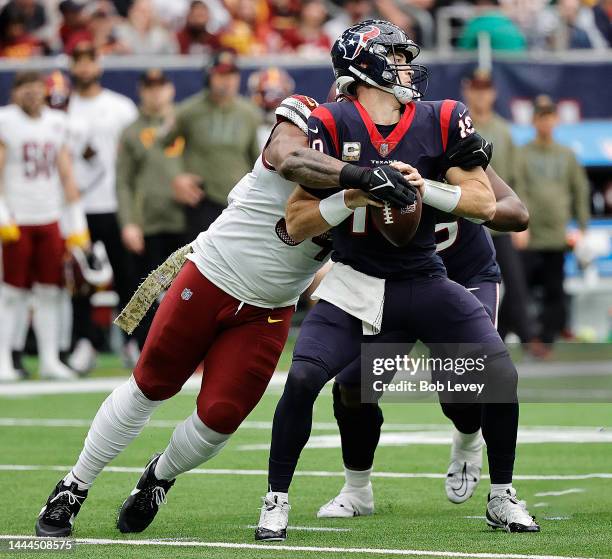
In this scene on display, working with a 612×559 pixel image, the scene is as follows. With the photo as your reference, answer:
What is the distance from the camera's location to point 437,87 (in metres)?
15.4

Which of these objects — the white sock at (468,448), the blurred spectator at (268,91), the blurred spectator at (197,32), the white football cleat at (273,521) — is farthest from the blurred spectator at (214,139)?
the white football cleat at (273,521)

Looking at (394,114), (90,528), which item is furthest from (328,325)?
(90,528)

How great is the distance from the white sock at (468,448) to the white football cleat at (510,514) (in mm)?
1000

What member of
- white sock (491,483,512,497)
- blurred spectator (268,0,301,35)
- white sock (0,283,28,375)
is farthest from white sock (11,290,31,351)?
white sock (491,483,512,497)

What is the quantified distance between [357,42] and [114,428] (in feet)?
5.52

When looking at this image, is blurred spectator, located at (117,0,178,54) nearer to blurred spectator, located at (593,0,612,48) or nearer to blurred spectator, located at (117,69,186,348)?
blurred spectator, located at (117,69,186,348)

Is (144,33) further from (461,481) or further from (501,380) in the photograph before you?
(501,380)

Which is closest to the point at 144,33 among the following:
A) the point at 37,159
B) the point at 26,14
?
the point at 26,14

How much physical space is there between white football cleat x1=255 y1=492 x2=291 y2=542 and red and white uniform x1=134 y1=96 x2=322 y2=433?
356mm

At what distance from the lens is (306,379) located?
5527 millimetres

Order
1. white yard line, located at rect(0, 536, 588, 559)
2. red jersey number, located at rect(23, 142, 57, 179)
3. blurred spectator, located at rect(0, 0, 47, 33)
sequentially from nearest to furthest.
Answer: white yard line, located at rect(0, 536, 588, 559)
red jersey number, located at rect(23, 142, 57, 179)
blurred spectator, located at rect(0, 0, 47, 33)

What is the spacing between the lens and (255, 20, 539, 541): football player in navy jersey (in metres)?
5.58

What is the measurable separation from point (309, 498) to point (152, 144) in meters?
6.71

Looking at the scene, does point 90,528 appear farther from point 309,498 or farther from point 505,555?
point 505,555
